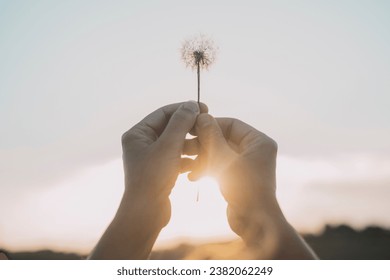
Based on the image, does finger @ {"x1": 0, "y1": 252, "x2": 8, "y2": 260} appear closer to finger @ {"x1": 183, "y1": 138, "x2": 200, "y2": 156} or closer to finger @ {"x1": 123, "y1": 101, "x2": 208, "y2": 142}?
finger @ {"x1": 123, "y1": 101, "x2": 208, "y2": 142}

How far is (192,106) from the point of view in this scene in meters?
3.73

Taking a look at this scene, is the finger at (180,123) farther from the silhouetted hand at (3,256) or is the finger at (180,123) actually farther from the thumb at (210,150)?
the silhouetted hand at (3,256)

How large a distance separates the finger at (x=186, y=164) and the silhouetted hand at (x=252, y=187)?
283 mm

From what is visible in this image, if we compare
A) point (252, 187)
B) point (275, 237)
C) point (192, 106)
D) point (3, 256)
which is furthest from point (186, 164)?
point (3, 256)

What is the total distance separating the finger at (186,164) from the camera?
3732 mm

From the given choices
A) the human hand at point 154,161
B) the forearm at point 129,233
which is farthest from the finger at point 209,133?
the forearm at point 129,233

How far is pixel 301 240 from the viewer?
100 inches

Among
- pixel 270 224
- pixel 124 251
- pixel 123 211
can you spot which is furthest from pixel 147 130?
pixel 270 224

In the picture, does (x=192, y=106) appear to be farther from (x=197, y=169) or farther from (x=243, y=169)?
(x=243, y=169)

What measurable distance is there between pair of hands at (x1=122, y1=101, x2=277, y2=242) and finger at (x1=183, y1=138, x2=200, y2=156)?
13cm

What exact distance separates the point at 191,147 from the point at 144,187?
3.09 feet
